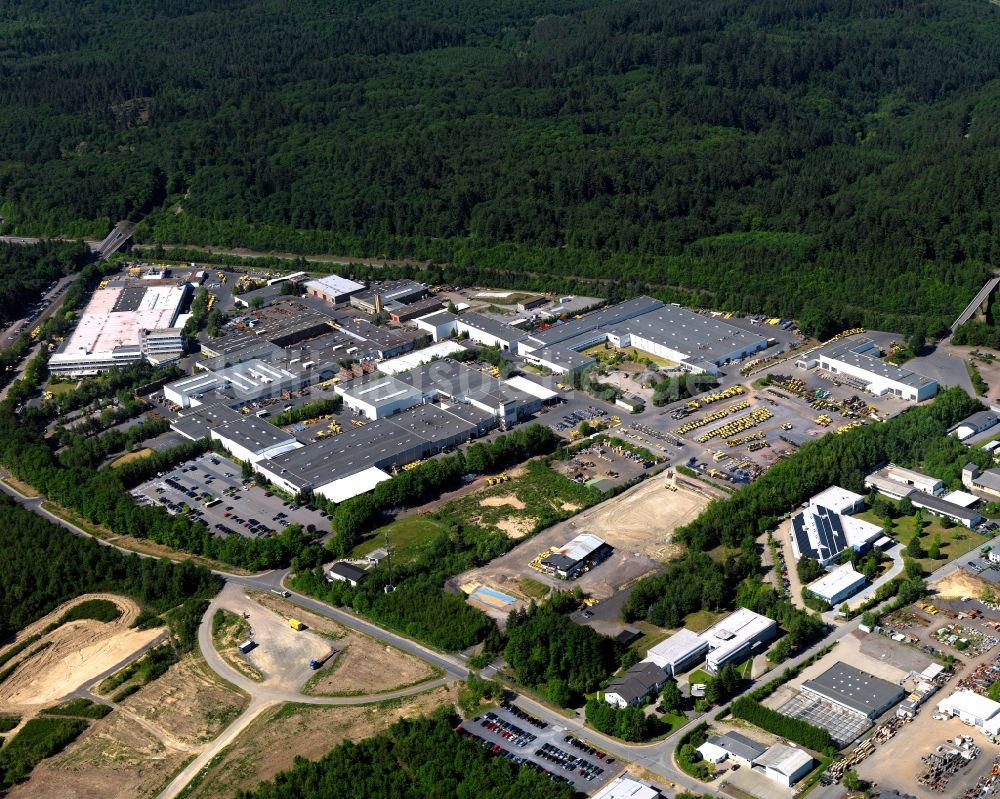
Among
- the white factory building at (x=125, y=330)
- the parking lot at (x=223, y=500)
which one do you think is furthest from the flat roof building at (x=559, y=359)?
the white factory building at (x=125, y=330)

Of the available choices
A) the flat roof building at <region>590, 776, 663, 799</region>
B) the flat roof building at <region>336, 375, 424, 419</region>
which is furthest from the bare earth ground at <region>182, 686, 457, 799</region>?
the flat roof building at <region>336, 375, 424, 419</region>

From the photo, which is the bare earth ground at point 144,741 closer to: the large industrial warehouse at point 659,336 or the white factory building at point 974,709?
the white factory building at point 974,709

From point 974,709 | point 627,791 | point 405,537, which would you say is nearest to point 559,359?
point 405,537

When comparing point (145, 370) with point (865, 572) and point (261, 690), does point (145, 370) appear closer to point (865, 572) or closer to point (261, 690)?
point (261, 690)

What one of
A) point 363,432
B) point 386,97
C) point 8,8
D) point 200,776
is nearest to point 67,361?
point 363,432

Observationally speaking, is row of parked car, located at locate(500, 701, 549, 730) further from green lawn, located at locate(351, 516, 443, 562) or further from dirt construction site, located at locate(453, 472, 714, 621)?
green lawn, located at locate(351, 516, 443, 562)

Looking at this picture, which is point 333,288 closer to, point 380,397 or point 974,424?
point 380,397

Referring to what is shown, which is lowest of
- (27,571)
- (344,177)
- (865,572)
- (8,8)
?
(865,572)
